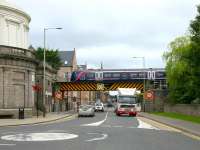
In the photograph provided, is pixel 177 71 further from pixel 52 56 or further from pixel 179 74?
pixel 52 56

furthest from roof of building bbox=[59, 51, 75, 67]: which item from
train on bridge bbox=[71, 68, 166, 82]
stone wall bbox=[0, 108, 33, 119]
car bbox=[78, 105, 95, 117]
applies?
stone wall bbox=[0, 108, 33, 119]

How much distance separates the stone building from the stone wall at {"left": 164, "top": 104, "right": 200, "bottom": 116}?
1837 cm

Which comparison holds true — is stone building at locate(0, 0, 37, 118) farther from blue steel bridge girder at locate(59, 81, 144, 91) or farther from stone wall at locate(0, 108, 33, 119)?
blue steel bridge girder at locate(59, 81, 144, 91)

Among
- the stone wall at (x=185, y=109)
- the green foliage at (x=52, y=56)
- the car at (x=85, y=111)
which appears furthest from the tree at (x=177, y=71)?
the green foliage at (x=52, y=56)

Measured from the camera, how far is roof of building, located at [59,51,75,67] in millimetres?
141525

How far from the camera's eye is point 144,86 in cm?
9144

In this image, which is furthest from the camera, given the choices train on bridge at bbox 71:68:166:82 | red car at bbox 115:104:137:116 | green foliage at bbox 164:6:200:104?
train on bridge at bbox 71:68:166:82

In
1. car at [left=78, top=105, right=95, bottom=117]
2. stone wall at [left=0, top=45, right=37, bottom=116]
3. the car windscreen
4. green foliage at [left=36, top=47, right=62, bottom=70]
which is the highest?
green foliage at [left=36, top=47, right=62, bottom=70]

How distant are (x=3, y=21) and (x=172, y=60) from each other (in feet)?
95.1

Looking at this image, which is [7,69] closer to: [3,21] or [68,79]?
[3,21]

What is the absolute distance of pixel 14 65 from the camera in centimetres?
5628

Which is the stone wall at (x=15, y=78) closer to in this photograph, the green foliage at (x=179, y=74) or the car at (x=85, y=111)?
the car at (x=85, y=111)

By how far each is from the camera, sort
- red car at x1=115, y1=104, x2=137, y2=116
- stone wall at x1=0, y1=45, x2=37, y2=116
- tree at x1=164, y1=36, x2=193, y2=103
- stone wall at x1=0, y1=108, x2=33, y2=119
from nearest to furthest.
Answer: stone wall at x1=0, y1=108, x2=33, y2=119
stone wall at x1=0, y1=45, x2=37, y2=116
red car at x1=115, y1=104, x2=137, y2=116
tree at x1=164, y1=36, x2=193, y2=103

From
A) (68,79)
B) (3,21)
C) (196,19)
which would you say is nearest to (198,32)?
(196,19)
